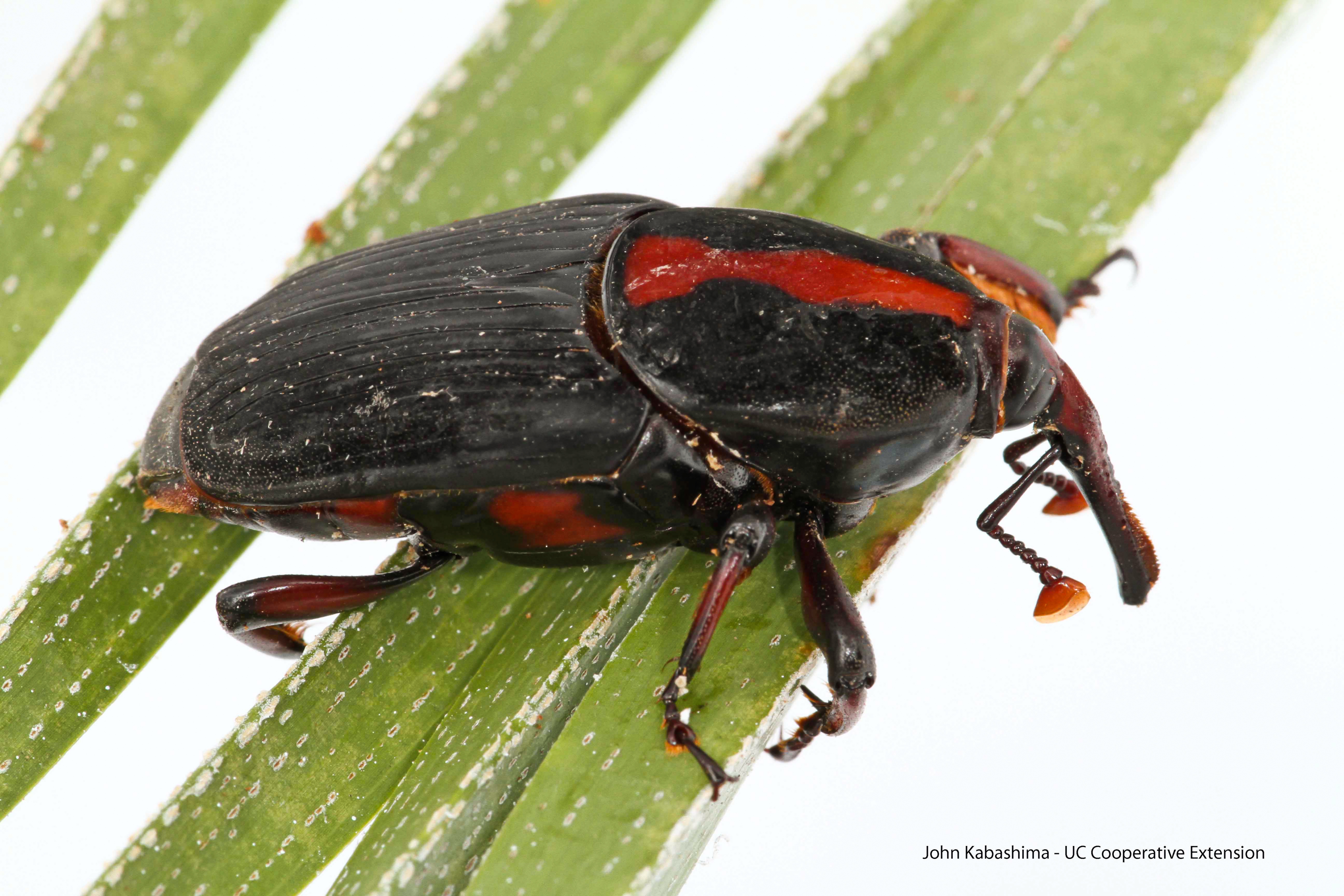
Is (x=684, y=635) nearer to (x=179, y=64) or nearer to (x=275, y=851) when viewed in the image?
(x=275, y=851)

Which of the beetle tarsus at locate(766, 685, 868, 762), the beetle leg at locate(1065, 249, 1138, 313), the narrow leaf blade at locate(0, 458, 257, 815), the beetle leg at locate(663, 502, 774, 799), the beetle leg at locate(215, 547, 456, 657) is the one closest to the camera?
the beetle leg at locate(663, 502, 774, 799)

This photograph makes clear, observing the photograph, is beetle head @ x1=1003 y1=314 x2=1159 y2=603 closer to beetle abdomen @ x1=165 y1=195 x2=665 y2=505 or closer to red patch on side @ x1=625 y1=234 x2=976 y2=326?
red patch on side @ x1=625 y1=234 x2=976 y2=326

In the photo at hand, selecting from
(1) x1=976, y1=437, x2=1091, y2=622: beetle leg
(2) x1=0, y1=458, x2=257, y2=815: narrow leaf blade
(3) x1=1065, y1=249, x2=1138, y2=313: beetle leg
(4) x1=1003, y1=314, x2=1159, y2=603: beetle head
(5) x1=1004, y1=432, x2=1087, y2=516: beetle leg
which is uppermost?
(3) x1=1065, y1=249, x2=1138, y2=313: beetle leg

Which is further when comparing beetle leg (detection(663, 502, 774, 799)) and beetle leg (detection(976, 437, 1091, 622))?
beetle leg (detection(976, 437, 1091, 622))

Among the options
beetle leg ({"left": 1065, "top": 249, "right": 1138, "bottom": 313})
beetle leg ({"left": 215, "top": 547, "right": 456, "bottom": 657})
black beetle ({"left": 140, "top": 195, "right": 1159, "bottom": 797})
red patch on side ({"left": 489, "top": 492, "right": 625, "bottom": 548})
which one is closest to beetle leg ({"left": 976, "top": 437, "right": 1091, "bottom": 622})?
black beetle ({"left": 140, "top": 195, "right": 1159, "bottom": 797})

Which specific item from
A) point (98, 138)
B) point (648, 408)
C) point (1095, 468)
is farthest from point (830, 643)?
point (98, 138)

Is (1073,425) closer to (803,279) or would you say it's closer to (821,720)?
(803,279)

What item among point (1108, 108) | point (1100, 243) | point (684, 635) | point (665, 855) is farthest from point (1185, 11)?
point (665, 855)
